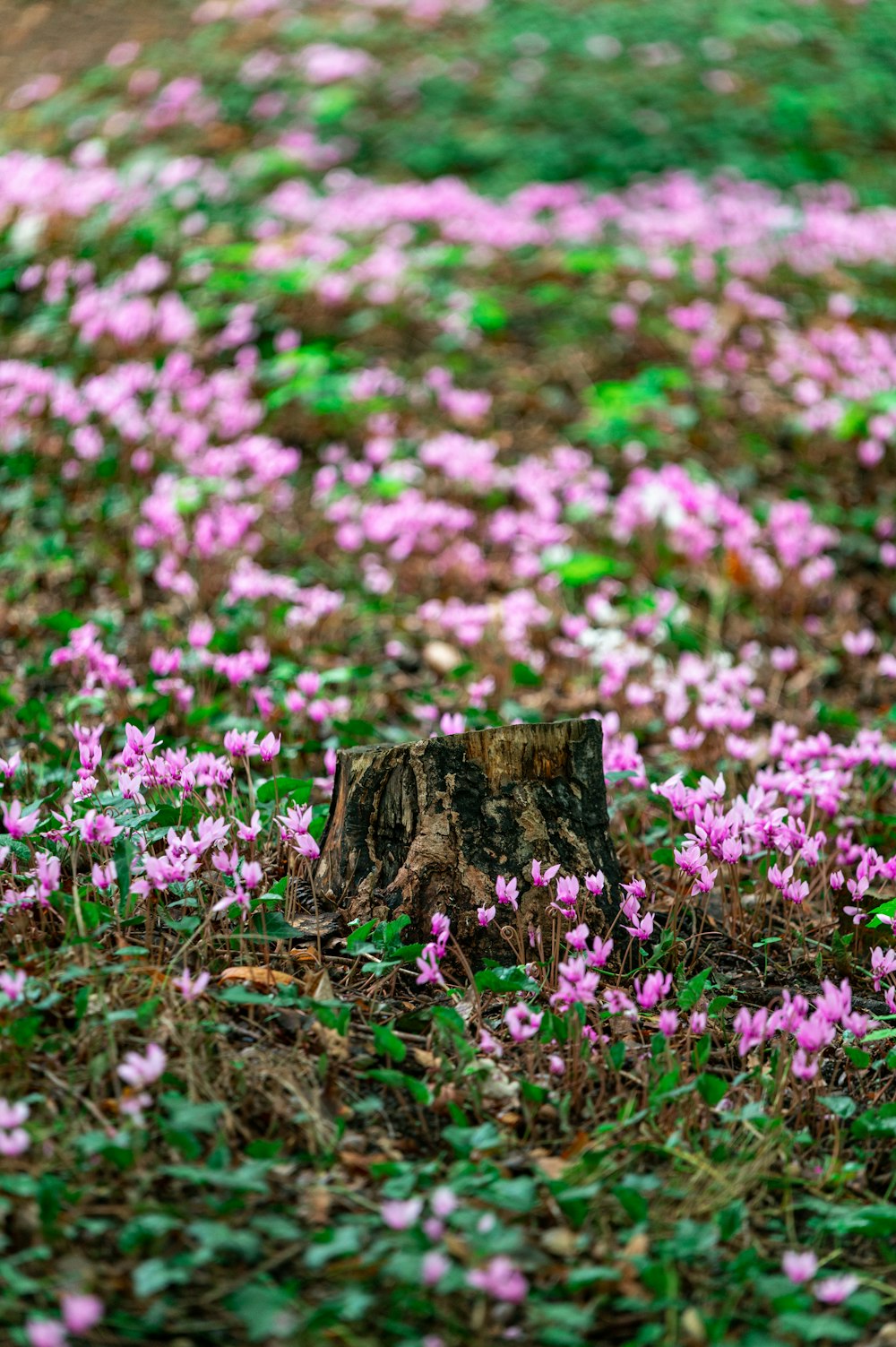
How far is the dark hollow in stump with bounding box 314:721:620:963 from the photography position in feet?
8.75

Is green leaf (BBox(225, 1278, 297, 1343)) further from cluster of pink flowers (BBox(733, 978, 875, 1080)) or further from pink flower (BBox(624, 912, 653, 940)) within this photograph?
pink flower (BBox(624, 912, 653, 940))

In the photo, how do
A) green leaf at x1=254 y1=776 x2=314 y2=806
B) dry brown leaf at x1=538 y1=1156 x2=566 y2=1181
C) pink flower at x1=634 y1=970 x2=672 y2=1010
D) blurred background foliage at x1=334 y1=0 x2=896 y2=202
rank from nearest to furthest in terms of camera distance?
dry brown leaf at x1=538 y1=1156 x2=566 y2=1181, pink flower at x1=634 y1=970 x2=672 y2=1010, green leaf at x1=254 y1=776 x2=314 y2=806, blurred background foliage at x1=334 y1=0 x2=896 y2=202

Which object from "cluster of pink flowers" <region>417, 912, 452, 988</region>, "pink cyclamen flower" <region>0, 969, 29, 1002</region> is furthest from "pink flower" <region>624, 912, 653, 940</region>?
"pink cyclamen flower" <region>0, 969, 29, 1002</region>

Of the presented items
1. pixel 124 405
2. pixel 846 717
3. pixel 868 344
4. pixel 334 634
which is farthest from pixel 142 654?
pixel 868 344

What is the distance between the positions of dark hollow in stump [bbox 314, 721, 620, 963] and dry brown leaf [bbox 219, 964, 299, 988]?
0.92 feet

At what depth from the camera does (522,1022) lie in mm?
2273

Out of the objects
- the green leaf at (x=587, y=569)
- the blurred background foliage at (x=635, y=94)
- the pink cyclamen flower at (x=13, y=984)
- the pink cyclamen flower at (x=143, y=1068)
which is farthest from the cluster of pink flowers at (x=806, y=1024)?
the blurred background foliage at (x=635, y=94)

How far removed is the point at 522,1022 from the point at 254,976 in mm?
605

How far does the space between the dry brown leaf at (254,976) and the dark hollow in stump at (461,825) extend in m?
0.28

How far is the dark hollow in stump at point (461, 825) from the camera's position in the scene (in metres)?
2.67

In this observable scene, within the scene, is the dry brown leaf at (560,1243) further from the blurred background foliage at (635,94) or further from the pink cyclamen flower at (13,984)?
the blurred background foliage at (635,94)

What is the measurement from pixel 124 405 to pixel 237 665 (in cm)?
276

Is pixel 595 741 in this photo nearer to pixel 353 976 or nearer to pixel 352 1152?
pixel 353 976

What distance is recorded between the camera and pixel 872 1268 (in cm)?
200
